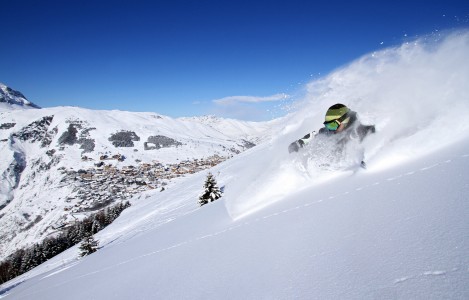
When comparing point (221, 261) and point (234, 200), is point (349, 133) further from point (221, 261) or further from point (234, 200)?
point (221, 261)

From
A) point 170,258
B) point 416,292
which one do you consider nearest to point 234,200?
point 170,258

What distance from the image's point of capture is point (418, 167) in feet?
16.7

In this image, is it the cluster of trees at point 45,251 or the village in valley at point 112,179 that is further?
the village in valley at point 112,179

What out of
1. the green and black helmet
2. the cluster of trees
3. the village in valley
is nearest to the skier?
the green and black helmet

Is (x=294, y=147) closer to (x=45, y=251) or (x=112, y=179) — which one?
(x=45, y=251)

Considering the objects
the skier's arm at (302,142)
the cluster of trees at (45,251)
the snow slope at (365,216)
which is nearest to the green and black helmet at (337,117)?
the snow slope at (365,216)

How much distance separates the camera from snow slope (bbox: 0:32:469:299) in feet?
8.20

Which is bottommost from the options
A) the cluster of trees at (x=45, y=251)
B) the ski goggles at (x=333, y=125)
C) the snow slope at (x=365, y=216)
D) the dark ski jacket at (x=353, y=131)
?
the cluster of trees at (x=45, y=251)

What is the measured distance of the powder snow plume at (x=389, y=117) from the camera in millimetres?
6324

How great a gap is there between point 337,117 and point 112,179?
510 ft

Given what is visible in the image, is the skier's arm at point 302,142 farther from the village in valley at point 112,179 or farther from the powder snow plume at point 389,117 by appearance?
the village in valley at point 112,179

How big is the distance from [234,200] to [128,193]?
120 meters

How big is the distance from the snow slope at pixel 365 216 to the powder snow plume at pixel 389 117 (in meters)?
0.03

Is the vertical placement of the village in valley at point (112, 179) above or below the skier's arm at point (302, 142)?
above
